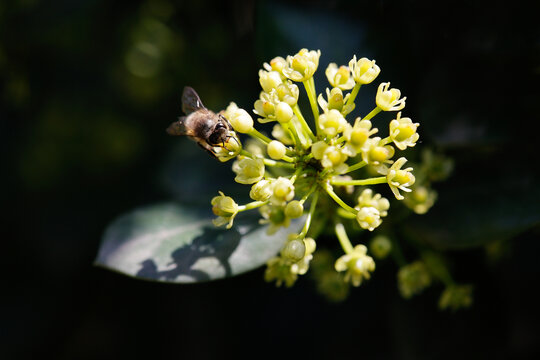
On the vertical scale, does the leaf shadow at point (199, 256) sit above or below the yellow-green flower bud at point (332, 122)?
below

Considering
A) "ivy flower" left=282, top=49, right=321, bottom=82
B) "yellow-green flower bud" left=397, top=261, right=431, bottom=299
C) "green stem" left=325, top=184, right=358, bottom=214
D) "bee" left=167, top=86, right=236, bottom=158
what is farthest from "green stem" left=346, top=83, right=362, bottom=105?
"yellow-green flower bud" left=397, top=261, right=431, bottom=299

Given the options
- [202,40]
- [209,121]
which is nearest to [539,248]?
[209,121]

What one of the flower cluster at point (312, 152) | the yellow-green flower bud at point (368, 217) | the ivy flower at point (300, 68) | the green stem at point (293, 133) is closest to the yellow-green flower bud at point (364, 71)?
the flower cluster at point (312, 152)

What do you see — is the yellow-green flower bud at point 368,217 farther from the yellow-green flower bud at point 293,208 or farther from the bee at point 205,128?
the bee at point 205,128

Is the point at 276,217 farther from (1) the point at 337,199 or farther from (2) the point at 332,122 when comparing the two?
(2) the point at 332,122

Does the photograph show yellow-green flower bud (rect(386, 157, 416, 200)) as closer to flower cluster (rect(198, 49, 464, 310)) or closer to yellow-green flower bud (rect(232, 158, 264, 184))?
flower cluster (rect(198, 49, 464, 310))
